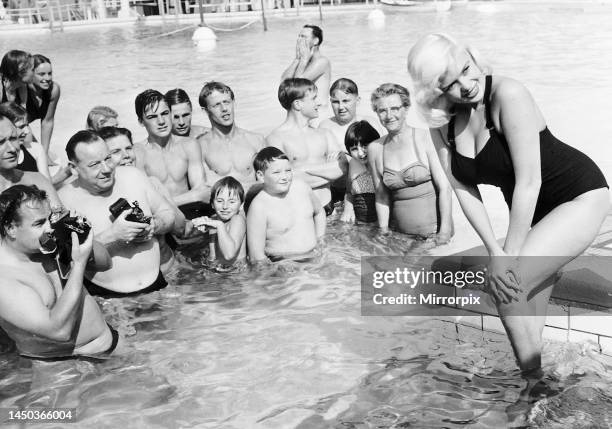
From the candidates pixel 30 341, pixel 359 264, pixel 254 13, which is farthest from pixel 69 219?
pixel 254 13

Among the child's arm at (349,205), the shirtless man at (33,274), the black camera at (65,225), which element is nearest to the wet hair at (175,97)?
the child's arm at (349,205)

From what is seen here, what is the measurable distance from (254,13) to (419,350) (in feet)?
105

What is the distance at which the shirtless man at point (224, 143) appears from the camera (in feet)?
21.7

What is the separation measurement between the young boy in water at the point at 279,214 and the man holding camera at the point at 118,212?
2.64ft

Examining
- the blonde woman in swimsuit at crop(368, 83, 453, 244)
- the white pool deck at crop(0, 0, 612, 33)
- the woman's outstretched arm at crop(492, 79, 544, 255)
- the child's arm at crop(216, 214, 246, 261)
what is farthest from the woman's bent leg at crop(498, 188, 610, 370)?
the white pool deck at crop(0, 0, 612, 33)

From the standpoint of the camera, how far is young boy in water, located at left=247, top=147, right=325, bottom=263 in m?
5.71

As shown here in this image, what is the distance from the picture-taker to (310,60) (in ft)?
31.1

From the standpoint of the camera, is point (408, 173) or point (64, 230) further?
point (408, 173)

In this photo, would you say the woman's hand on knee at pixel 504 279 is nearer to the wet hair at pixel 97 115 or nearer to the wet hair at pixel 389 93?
the wet hair at pixel 389 93

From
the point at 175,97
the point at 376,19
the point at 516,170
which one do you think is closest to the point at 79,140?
the point at 175,97

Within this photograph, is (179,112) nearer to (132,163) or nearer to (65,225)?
(132,163)

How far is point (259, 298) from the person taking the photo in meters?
5.41

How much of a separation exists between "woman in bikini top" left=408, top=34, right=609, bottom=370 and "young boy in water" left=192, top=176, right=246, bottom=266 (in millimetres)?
2548

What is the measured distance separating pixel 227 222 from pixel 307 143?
1404mm
